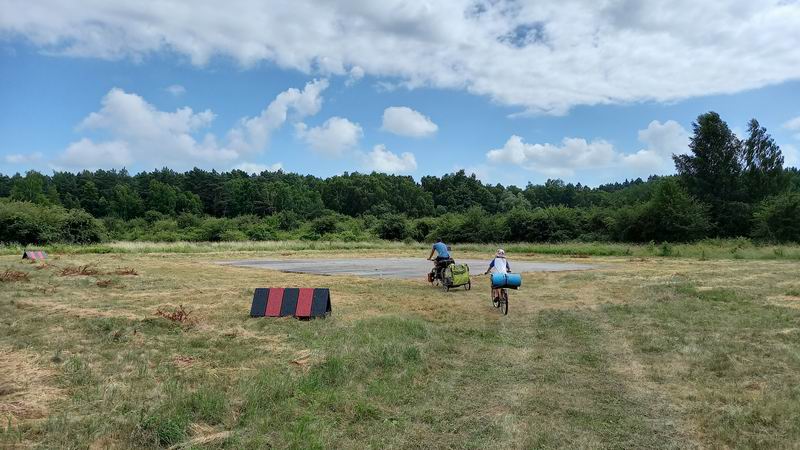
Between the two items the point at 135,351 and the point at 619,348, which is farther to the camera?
the point at 619,348

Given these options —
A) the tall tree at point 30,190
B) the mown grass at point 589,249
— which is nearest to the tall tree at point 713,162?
the mown grass at point 589,249

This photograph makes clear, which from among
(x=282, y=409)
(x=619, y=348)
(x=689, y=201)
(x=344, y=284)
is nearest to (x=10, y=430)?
(x=282, y=409)

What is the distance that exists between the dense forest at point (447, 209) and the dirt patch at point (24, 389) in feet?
136

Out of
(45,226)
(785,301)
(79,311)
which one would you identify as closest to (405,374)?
(79,311)

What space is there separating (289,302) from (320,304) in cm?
68

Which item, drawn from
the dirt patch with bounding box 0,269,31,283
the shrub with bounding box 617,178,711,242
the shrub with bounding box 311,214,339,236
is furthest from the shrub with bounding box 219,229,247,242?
the dirt patch with bounding box 0,269,31,283

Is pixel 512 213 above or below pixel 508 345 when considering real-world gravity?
above

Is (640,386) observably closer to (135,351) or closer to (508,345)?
(508,345)

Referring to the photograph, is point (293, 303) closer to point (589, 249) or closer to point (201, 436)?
point (201, 436)

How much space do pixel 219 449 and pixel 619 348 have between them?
20.0ft

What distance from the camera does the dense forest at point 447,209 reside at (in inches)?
1743

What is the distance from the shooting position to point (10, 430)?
4.33 meters

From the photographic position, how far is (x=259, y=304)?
10602 mm

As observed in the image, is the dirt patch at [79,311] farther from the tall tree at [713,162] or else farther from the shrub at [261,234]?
the tall tree at [713,162]
